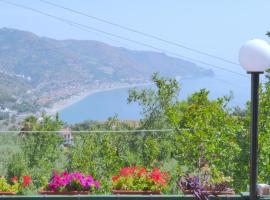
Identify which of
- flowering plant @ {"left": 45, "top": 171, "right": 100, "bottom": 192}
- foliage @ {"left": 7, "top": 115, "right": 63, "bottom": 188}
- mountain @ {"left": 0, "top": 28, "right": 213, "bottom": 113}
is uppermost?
Answer: mountain @ {"left": 0, "top": 28, "right": 213, "bottom": 113}

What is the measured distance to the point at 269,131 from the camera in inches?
206

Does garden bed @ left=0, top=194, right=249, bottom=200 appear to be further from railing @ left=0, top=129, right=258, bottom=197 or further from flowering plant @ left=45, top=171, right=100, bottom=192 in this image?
railing @ left=0, top=129, right=258, bottom=197

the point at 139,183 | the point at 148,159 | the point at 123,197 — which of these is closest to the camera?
the point at 123,197

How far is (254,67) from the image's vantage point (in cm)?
326

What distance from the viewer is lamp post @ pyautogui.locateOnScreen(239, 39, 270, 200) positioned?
3.24 meters

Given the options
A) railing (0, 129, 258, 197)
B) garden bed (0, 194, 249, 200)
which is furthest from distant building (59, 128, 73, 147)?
garden bed (0, 194, 249, 200)

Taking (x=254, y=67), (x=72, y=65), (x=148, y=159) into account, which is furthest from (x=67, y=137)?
(x=72, y=65)

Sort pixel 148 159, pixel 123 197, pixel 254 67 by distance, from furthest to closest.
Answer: pixel 148 159 < pixel 123 197 < pixel 254 67

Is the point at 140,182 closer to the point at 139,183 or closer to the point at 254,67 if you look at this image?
the point at 139,183

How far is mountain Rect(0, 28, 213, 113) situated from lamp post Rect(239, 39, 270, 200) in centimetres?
7815

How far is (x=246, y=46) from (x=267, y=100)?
242 centimetres

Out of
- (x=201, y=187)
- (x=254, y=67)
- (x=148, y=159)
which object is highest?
(x=254, y=67)

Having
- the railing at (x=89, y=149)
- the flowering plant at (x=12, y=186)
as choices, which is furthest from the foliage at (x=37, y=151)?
the flowering plant at (x=12, y=186)

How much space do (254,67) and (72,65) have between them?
3744 inches
